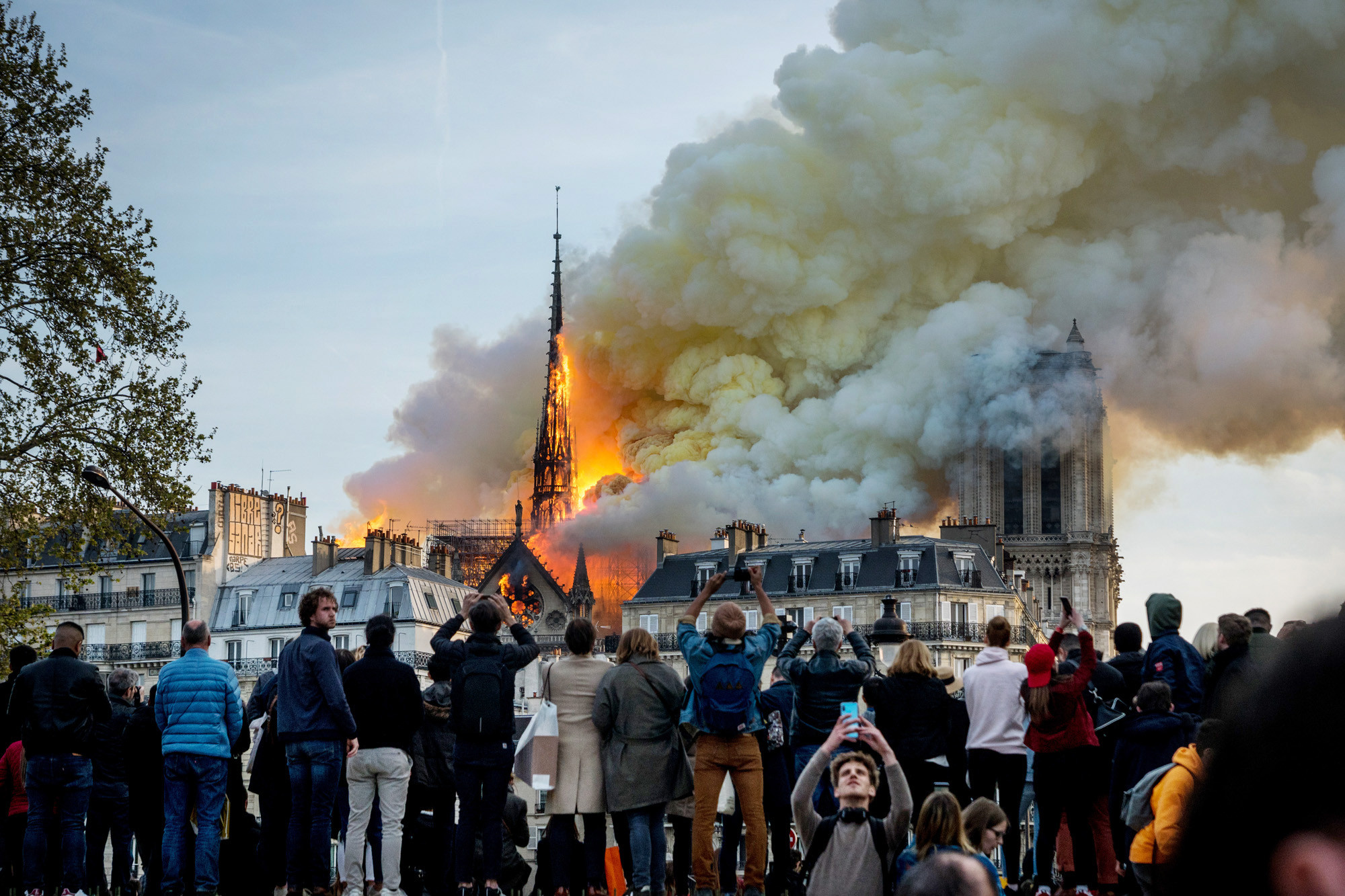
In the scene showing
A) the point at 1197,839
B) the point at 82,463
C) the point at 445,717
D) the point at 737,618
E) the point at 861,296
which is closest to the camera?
the point at 1197,839

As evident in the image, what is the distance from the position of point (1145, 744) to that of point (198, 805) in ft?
21.8

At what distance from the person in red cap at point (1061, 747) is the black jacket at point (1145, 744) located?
240 mm

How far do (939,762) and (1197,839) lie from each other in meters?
10.3

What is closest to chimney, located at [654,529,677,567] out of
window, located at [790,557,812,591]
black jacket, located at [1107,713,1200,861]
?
window, located at [790,557,812,591]

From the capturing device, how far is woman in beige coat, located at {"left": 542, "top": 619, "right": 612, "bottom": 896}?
11500 mm

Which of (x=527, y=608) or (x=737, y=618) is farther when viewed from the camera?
(x=527, y=608)

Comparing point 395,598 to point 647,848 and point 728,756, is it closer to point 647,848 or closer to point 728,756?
point 647,848

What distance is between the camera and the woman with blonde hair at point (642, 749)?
1132 cm

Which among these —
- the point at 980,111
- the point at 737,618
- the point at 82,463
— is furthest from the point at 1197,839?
the point at 980,111

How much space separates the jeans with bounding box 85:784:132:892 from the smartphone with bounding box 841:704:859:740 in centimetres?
693

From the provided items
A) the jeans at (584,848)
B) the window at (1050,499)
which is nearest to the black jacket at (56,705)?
the jeans at (584,848)

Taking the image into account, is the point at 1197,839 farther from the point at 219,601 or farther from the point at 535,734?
the point at 219,601

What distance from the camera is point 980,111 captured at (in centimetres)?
8194

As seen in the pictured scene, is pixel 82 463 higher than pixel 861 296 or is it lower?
lower
